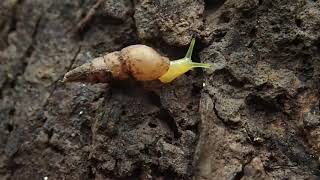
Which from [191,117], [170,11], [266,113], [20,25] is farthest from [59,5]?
[266,113]

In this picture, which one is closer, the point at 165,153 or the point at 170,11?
the point at 165,153

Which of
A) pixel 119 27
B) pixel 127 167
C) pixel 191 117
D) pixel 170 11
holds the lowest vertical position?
pixel 127 167

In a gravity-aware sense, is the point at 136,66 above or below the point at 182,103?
above

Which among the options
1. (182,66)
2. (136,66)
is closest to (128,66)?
(136,66)

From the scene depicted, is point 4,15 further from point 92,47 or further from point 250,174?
point 250,174

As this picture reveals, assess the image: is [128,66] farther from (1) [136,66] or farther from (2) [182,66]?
(2) [182,66]
